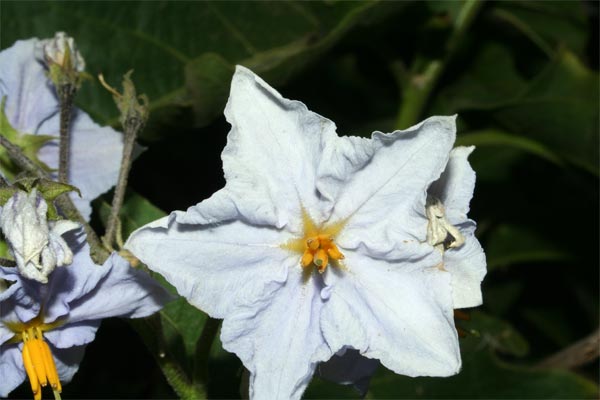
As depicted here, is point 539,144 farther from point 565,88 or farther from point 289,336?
point 289,336

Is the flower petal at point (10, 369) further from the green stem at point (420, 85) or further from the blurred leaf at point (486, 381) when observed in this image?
the green stem at point (420, 85)

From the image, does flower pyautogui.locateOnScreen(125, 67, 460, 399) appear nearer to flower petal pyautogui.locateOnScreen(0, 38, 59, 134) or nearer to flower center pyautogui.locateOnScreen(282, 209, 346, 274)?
flower center pyautogui.locateOnScreen(282, 209, 346, 274)

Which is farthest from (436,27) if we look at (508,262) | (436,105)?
(508,262)

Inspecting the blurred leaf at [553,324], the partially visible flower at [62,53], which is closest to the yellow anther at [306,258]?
the partially visible flower at [62,53]

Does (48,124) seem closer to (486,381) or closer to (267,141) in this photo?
(267,141)

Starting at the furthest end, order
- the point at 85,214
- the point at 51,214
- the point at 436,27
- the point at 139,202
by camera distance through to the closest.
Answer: the point at 436,27, the point at 139,202, the point at 85,214, the point at 51,214

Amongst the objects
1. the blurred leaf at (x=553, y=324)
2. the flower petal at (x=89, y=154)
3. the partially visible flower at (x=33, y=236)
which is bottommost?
the blurred leaf at (x=553, y=324)

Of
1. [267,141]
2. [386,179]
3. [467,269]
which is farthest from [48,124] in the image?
[467,269]
